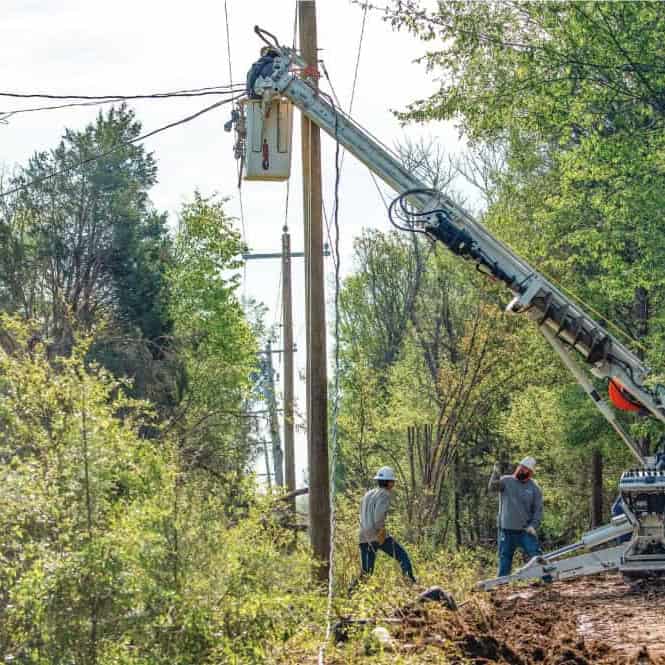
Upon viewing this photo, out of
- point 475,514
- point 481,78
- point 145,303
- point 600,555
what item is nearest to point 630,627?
point 600,555

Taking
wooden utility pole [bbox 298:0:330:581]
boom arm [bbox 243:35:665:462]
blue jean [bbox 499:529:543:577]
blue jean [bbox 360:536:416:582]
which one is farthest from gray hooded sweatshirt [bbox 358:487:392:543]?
boom arm [bbox 243:35:665:462]

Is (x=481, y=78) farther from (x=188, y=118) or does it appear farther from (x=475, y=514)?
(x=475, y=514)

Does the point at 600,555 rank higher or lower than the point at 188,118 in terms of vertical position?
lower

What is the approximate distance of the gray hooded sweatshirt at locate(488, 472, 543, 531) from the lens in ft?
61.4

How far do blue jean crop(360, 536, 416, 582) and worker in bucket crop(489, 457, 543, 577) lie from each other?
155cm

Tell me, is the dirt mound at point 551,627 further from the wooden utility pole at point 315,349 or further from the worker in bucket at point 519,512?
the wooden utility pole at point 315,349

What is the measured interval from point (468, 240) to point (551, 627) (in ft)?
18.8

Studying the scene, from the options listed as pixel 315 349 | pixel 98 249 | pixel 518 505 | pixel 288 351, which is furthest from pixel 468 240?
pixel 98 249

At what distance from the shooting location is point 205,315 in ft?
149

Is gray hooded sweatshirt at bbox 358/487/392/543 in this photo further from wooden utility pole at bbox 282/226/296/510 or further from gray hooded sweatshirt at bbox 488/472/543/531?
wooden utility pole at bbox 282/226/296/510

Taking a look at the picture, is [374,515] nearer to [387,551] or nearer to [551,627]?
[387,551]

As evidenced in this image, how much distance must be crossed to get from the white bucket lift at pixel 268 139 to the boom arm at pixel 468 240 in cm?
23

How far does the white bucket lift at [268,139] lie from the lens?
59.6 ft

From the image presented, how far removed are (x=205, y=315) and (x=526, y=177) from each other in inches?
604
